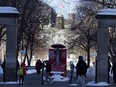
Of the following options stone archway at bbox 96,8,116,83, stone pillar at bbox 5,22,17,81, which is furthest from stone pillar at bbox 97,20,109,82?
stone pillar at bbox 5,22,17,81

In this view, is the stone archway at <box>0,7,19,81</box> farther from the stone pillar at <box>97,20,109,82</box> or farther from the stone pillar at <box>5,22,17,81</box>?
the stone pillar at <box>97,20,109,82</box>

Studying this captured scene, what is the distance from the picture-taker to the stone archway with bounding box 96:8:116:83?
3309 cm

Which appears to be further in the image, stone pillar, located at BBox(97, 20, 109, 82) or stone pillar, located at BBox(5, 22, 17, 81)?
stone pillar, located at BBox(5, 22, 17, 81)

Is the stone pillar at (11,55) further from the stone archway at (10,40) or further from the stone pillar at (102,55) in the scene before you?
the stone pillar at (102,55)

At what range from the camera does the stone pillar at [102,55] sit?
3303 cm

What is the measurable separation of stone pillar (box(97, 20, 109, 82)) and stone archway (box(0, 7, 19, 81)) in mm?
6211

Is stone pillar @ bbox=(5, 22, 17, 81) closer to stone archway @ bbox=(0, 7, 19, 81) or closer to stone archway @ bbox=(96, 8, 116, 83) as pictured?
stone archway @ bbox=(0, 7, 19, 81)

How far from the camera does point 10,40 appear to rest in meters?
34.2

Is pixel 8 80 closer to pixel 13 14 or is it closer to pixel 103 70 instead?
pixel 13 14

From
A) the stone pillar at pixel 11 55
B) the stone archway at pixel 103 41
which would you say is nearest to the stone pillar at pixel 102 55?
the stone archway at pixel 103 41

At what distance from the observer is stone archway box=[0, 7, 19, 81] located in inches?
1324

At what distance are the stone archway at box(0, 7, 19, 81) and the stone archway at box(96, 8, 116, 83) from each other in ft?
20.3

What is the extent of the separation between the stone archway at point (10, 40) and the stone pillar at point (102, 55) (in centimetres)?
621

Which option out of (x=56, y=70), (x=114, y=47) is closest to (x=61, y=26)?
(x=114, y=47)
